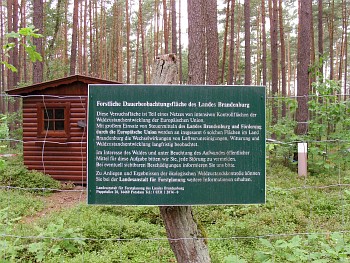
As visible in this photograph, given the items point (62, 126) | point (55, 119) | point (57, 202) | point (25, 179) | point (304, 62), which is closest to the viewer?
point (57, 202)

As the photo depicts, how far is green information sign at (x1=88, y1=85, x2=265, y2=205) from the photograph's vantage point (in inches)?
117

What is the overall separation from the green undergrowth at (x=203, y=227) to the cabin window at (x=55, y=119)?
3.16m

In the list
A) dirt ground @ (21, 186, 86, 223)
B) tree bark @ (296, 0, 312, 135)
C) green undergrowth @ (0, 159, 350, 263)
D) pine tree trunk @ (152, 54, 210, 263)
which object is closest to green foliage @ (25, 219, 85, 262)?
green undergrowth @ (0, 159, 350, 263)

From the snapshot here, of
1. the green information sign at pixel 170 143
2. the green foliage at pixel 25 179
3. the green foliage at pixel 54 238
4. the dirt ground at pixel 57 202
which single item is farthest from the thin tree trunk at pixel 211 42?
the green information sign at pixel 170 143

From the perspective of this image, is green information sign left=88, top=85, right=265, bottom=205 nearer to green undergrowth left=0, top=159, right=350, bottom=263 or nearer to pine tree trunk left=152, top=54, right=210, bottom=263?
pine tree trunk left=152, top=54, right=210, bottom=263

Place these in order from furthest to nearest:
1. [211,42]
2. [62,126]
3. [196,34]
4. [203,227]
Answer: [62,126] < [211,42] < [196,34] < [203,227]

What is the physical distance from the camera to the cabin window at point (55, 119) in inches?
470

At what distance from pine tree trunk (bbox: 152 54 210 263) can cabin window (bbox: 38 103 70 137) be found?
9186 millimetres

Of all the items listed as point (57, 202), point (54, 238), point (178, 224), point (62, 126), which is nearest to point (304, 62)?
point (62, 126)

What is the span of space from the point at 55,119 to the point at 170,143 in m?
9.84

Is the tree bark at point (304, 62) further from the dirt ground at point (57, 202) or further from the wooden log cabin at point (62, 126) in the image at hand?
the dirt ground at point (57, 202)

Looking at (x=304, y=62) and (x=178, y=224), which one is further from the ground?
(x=304, y=62)

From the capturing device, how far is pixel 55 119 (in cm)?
1197

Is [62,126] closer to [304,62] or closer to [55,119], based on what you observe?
[55,119]
